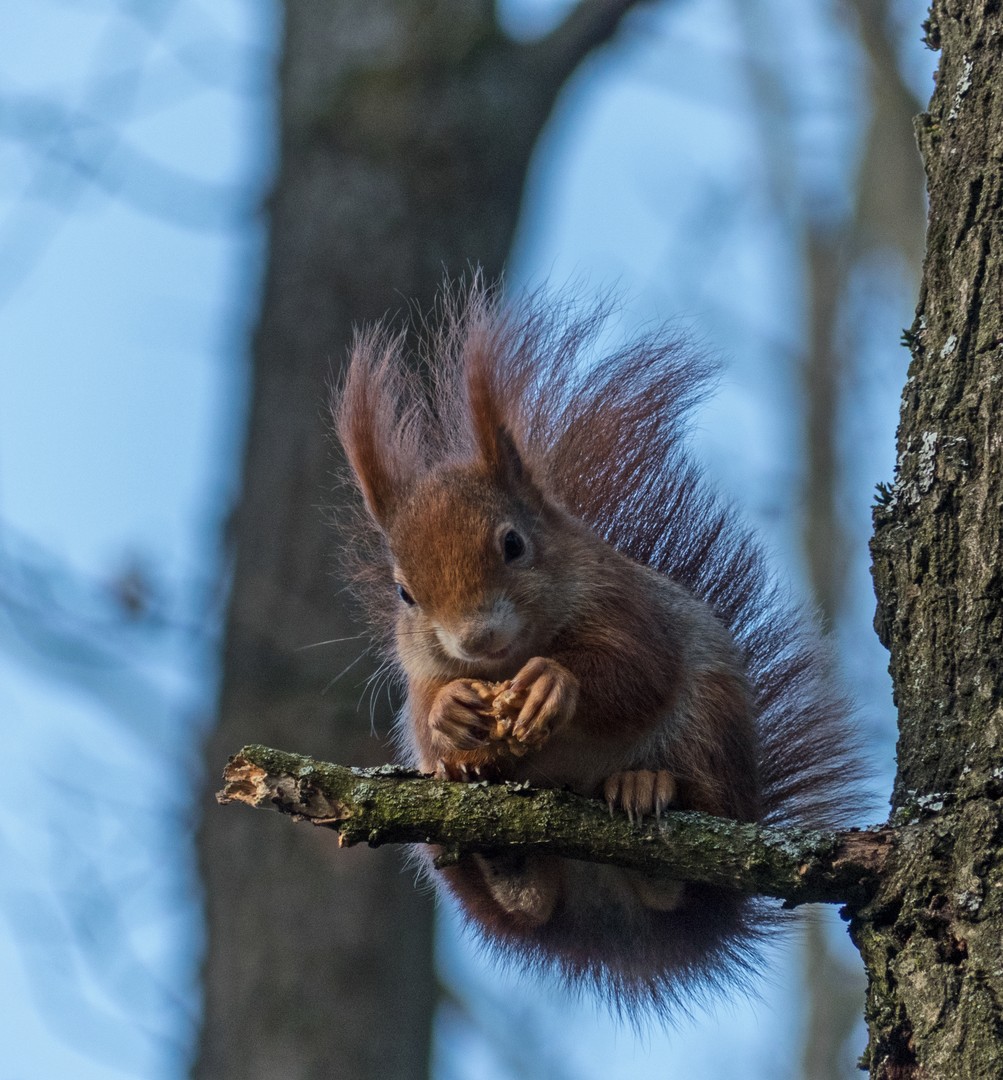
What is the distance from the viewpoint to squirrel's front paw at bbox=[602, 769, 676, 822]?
198 cm

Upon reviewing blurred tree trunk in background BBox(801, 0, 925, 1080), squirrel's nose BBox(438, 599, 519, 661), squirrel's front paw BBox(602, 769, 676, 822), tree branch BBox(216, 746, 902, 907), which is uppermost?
blurred tree trunk in background BBox(801, 0, 925, 1080)

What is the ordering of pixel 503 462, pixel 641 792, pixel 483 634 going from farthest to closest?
pixel 503 462
pixel 483 634
pixel 641 792

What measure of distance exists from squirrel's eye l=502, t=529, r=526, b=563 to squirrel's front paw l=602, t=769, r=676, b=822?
17.6 inches

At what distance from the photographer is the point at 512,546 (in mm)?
2426

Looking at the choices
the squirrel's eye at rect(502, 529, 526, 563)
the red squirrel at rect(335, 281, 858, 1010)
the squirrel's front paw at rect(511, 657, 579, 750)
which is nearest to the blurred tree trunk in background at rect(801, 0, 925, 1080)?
the red squirrel at rect(335, 281, 858, 1010)

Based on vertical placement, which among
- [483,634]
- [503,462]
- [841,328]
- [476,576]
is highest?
[841,328]

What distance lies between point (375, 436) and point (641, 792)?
0.90 m

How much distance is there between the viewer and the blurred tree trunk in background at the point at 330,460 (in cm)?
357

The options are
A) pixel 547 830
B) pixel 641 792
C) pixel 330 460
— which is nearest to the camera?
pixel 547 830

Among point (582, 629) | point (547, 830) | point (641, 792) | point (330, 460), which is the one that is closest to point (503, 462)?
point (582, 629)

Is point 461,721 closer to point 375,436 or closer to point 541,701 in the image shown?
point 541,701

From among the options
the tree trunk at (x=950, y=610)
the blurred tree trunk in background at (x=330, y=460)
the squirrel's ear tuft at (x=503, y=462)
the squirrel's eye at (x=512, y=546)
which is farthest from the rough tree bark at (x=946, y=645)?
the blurred tree trunk in background at (x=330, y=460)

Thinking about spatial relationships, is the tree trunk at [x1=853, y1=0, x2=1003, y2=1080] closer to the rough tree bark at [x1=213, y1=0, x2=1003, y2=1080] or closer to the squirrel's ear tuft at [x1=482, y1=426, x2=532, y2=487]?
the rough tree bark at [x1=213, y1=0, x2=1003, y2=1080]

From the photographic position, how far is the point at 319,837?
11.9ft
